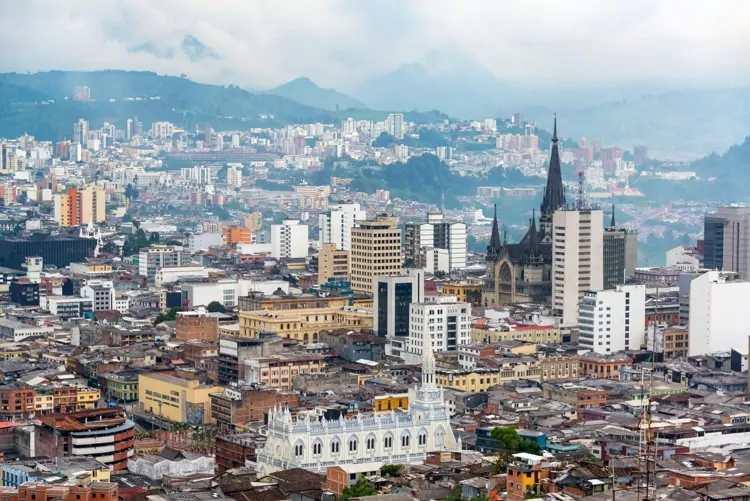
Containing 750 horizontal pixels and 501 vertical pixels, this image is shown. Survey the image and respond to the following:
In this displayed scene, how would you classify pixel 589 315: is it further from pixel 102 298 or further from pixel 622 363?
pixel 102 298

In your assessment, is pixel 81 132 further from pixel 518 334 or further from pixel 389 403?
pixel 389 403

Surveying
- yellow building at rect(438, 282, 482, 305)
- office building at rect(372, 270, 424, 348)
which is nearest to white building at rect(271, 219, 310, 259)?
yellow building at rect(438, 282, 482, 305)

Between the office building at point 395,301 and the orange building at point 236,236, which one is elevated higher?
the orange building at point 236,236

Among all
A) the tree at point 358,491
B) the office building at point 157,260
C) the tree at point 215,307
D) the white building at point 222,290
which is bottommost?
the tree at point 358,491

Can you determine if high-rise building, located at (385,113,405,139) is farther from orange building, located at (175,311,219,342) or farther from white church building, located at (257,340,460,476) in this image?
white church building, located at (257,340,460,476)

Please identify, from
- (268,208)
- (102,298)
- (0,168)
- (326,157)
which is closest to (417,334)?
(102,298)

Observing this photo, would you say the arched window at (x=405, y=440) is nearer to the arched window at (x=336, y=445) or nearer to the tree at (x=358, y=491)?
the arched window at (x=336, y=445)

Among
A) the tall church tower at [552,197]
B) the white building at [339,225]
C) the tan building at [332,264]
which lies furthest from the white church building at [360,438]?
the white building at [339,225]
